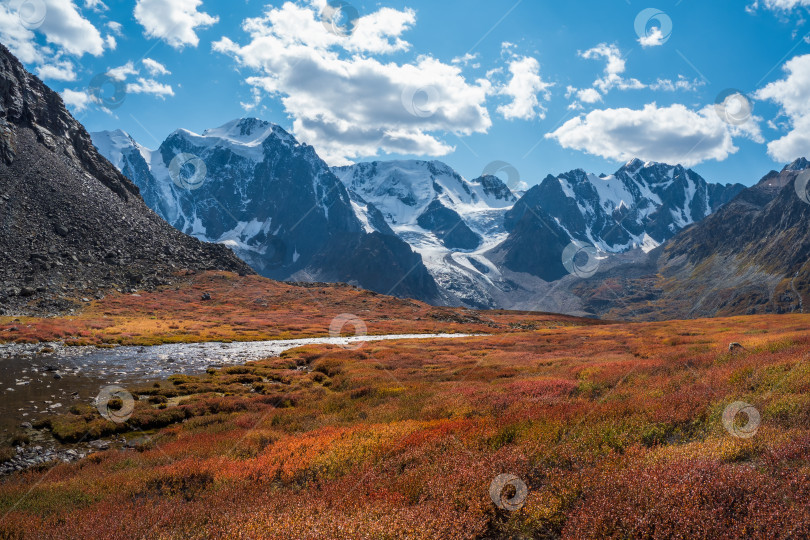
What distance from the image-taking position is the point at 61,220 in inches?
3556

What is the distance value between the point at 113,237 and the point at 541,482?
117 meters

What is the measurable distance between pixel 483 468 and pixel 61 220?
111 m

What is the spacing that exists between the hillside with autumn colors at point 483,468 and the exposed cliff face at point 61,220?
67067 mm

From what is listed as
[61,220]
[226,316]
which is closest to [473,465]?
[226,316]

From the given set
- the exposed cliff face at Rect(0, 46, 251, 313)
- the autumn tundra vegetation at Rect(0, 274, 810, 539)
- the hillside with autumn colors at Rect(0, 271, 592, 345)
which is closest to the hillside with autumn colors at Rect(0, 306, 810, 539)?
the autumn tundra vegetation at Rect(0, 274, 810, 539)

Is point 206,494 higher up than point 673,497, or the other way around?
point 673,497

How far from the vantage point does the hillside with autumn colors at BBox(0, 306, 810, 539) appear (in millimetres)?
6980

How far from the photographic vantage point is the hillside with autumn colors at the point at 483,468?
698cm

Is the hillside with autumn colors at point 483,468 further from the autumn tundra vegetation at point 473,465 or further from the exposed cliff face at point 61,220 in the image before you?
the exposed cliff face at point 61,220

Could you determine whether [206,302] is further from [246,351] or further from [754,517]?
[754,517]

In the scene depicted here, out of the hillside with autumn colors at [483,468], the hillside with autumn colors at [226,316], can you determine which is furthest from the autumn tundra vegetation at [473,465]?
the hillside with autumn colors at [226,316]

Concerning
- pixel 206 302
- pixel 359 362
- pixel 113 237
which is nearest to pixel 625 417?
pixel 359 362

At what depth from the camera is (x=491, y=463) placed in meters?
9.46

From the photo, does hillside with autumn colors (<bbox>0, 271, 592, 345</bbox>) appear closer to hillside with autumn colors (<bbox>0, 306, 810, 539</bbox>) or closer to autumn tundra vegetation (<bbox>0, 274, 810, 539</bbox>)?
autumn tundra vegetation (<bbox>0, 274, 810, 539</bbox>)
